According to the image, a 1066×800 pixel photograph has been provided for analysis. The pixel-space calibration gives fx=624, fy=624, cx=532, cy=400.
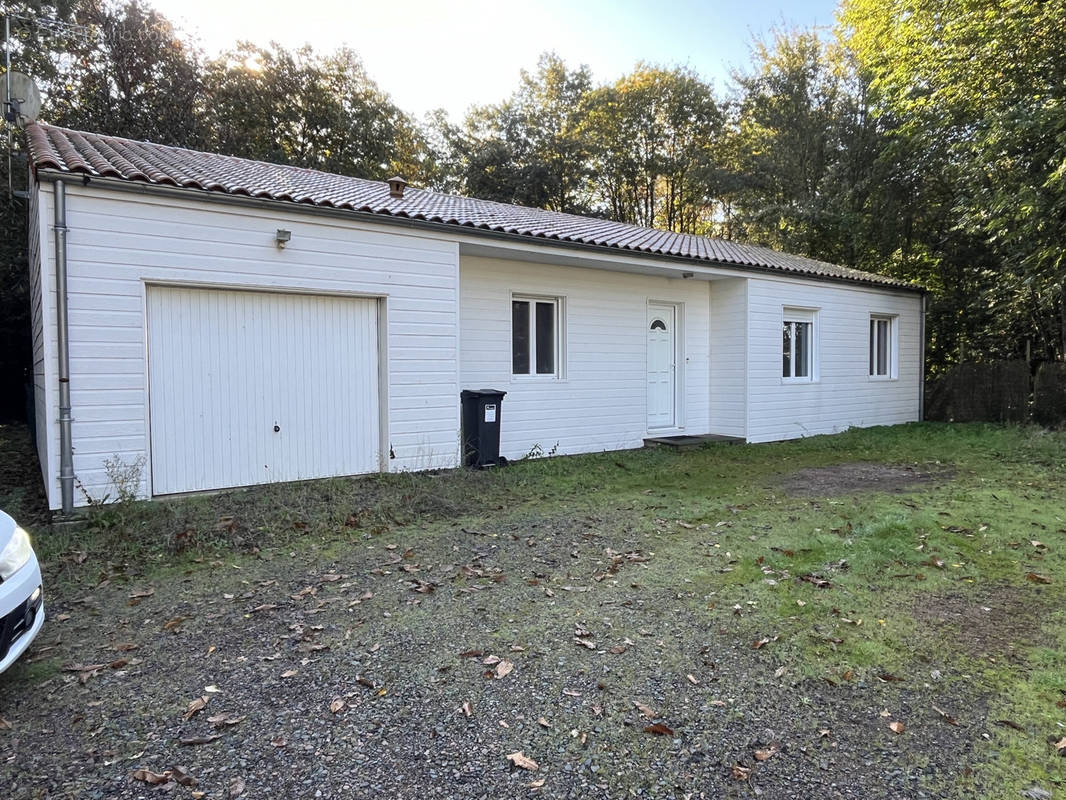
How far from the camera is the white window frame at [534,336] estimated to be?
9195 millimetres

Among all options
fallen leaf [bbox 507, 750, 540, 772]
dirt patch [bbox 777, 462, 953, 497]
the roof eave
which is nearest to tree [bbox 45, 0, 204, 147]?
the roof eave

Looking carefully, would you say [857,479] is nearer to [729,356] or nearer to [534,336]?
A: [729,356]

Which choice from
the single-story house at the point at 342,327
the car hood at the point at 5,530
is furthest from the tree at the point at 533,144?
the car hood at the point at 5,530

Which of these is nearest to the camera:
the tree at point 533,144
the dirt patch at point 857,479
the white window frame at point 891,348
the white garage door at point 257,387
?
the white garage door at point 257,387

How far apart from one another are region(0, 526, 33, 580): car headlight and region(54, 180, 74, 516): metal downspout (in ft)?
9.57

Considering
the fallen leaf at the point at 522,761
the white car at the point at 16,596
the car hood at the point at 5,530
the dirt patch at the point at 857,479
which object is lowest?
the fallen leaf at the point at 522,761

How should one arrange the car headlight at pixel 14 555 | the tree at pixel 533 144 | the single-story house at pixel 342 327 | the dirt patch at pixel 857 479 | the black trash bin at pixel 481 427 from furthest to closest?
the tree at pixel 533 144 → the black trash bin at pixel 481 427 → the dirt patch at pixel 857 479 → the single-story house at pixel 342 327 → the car headlight at pixel 14 555

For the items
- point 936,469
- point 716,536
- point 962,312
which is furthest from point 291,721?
point 962,312

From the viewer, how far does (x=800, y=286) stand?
1166cm

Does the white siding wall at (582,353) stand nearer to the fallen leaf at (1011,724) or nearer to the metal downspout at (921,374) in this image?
the metal downspout at (921,374)

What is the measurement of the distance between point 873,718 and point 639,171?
2618 cm

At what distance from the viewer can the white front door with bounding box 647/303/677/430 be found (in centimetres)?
1073

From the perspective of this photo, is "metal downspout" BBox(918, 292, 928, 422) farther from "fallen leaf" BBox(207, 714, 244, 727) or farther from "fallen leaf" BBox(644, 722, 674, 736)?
"fallen leaf" BBox(207, 714, 244, 727)

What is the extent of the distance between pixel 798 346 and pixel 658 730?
35.8 ft
